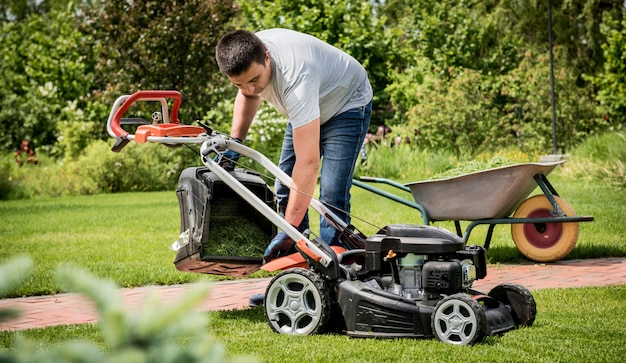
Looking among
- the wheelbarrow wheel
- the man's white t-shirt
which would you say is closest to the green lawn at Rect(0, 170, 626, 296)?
the wheelbarrow wheel

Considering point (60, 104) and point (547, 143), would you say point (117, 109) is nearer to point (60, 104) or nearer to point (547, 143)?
point (547, 143)

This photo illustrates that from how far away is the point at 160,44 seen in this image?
15.4 metres

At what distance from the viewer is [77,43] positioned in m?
18.9

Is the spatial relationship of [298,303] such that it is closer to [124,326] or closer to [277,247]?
[277,247]

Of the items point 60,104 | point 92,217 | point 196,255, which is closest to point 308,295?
point 196,255

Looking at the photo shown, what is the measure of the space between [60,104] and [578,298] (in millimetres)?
16007

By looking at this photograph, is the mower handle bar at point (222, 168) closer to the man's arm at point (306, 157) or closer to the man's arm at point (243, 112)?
the man's arm at point (306, 157)

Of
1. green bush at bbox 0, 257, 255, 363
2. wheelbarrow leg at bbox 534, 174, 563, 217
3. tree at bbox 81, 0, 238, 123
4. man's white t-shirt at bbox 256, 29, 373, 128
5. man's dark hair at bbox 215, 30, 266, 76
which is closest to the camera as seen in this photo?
green bush at bbox 0, 257, 255, 363

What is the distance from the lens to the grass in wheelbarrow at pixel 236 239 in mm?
4254

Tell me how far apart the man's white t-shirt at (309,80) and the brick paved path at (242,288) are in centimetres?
118

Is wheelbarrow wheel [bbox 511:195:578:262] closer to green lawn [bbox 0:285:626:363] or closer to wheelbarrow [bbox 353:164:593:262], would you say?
wheelbarrow [bbox 353:164:593:262]

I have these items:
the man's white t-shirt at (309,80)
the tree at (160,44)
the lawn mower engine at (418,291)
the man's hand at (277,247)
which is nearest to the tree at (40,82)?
the tree at (160,44)

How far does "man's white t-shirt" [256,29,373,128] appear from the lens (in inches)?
148

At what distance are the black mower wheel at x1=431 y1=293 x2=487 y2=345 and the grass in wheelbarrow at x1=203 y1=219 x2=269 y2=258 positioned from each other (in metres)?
1.17
